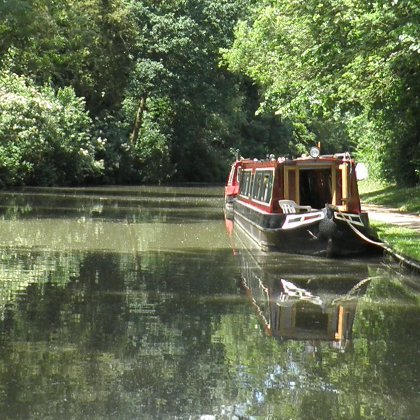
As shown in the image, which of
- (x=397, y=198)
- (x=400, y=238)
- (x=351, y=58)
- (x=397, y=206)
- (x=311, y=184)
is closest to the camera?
(x=351, y=58)

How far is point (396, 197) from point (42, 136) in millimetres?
21674

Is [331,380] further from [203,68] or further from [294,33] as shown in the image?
[203,68]

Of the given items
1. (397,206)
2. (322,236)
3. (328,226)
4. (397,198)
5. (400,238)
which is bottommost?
(397,206)

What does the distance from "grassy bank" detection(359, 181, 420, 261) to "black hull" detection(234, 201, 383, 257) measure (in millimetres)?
635

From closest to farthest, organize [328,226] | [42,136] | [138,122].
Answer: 1. [328,226]
2. [42,136]
3. [138,122]

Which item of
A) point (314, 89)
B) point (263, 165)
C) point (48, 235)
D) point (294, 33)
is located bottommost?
point (48, 235)

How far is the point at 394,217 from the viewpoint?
27.2 m

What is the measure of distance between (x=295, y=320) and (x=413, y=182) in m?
26.9

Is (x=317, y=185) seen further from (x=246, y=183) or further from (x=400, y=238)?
(x=246, y=183)

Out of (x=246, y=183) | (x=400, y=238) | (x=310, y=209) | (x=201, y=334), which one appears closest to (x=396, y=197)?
(x=246, y=183)

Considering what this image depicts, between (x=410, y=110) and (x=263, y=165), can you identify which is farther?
(x=410, y=110)

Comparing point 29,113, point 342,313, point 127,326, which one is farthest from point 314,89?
point 29,113

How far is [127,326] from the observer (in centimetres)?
1056

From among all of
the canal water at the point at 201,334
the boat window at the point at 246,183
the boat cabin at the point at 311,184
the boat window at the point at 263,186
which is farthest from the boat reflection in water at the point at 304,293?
the boat window at the point at 246,183
